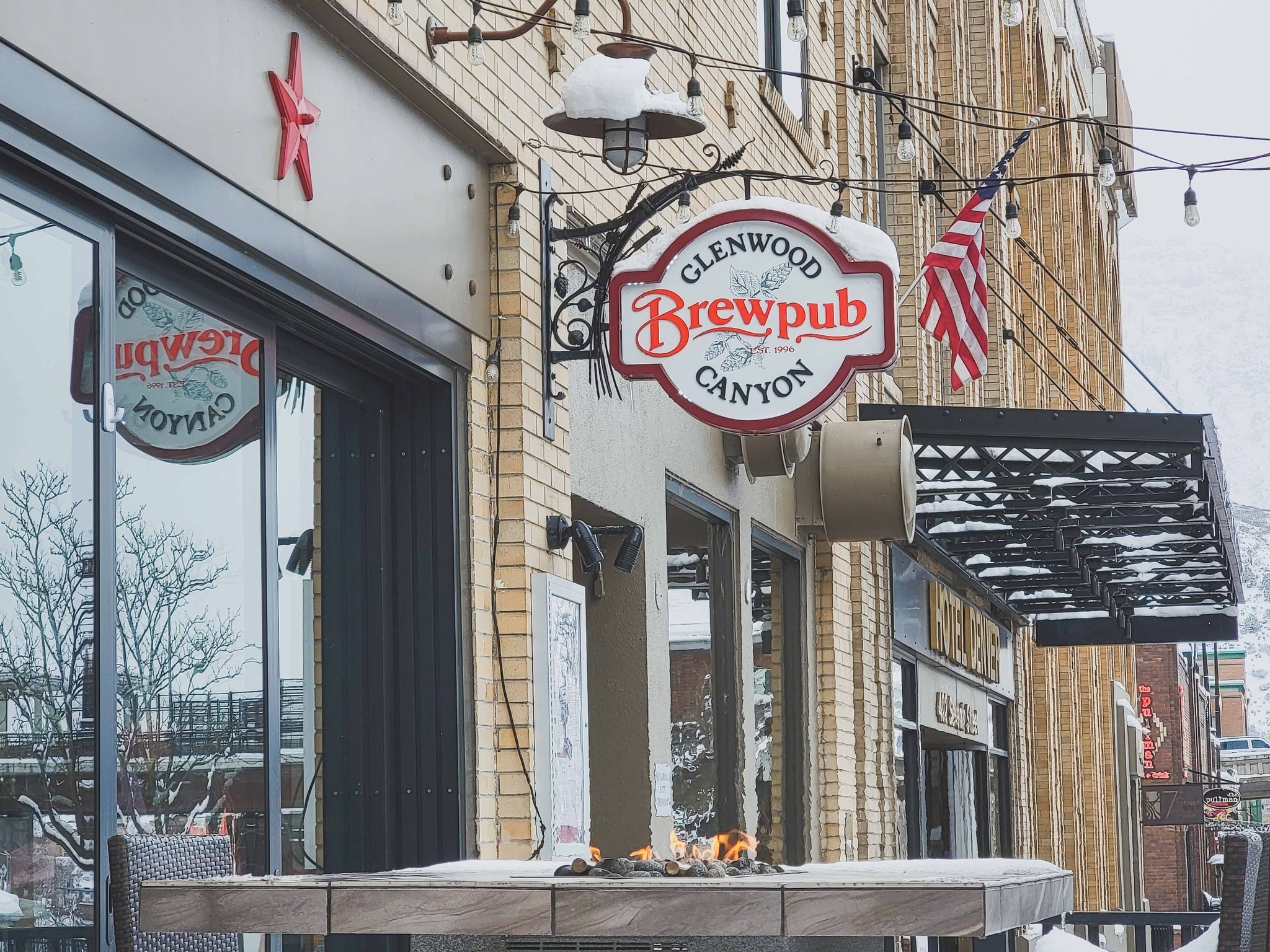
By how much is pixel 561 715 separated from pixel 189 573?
6.91 ft

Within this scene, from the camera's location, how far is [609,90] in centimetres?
616

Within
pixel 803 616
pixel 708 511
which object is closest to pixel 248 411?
pixel 708 511

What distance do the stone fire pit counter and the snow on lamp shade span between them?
3.17 m

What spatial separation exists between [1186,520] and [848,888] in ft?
39.8

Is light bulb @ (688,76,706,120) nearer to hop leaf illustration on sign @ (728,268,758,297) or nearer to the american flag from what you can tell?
hop leaf illustration on sign @ (728,268,758,297)

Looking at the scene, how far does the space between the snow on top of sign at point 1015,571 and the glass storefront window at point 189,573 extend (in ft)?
42.5

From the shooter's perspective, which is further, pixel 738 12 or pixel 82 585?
pixel 738 12

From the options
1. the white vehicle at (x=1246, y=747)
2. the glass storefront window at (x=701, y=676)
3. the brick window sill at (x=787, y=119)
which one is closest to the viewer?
the glass storefront window at (x=701, y=676)

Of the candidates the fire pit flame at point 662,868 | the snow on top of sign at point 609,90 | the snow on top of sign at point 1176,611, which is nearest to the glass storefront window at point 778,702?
the snow on top of sign at point 609,90

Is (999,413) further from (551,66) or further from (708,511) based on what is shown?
(551,66)

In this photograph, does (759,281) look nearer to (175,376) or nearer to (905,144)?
(905,144)

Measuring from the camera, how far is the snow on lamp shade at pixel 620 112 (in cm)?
617

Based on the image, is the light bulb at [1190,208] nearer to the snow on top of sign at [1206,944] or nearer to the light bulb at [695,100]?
the light bulb at [695,100]

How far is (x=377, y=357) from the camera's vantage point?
245 inches
